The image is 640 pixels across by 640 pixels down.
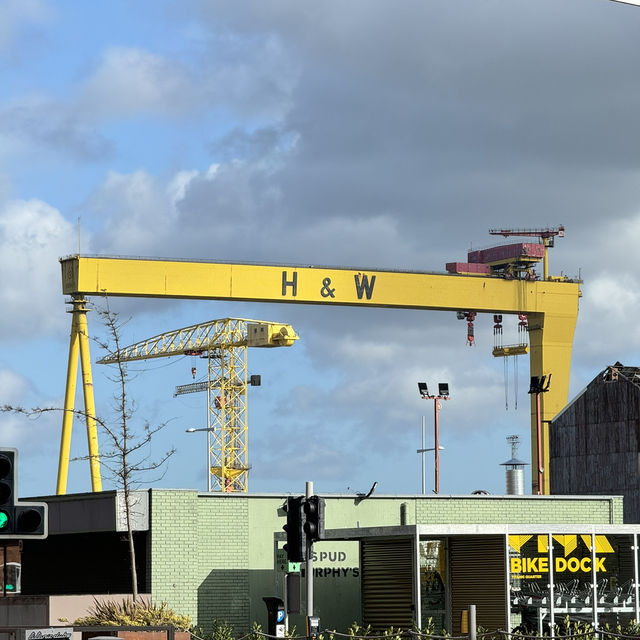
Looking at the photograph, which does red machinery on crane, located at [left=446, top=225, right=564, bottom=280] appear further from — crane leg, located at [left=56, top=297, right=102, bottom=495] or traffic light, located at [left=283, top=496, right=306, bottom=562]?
traffic light, located at [left=283, top=496, right=306, bottom=562]

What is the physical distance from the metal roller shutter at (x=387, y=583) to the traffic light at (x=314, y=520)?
31.9 feet

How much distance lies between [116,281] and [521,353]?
2789 centimetres

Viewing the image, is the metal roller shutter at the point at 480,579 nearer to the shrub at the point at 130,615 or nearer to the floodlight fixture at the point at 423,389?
the shrub at the point at 130,615

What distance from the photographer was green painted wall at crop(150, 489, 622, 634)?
33.1 metres

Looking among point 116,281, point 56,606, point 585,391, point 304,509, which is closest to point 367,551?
point 56,606

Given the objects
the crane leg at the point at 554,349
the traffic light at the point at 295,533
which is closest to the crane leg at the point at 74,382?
the crane leg at the point at 554,349

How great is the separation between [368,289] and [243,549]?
26601 mm

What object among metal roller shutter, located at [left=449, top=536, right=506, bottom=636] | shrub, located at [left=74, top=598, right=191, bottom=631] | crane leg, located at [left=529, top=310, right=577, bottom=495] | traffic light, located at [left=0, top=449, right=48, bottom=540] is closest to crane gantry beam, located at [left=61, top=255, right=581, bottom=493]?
crane leg, located at [left=529, top=310, right=577, bottom=495]

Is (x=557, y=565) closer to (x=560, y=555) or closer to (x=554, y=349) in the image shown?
(x=560, y=555)

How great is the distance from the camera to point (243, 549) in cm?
3450

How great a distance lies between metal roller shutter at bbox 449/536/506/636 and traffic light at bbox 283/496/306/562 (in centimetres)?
1022

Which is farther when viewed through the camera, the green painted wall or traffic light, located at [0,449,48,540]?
the green painted wall

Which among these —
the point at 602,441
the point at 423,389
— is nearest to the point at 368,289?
the point at 423,389

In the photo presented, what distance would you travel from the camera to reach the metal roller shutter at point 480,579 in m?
31.2
